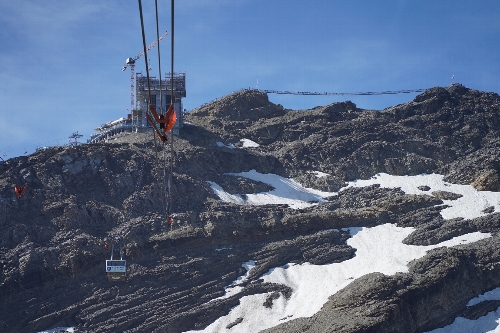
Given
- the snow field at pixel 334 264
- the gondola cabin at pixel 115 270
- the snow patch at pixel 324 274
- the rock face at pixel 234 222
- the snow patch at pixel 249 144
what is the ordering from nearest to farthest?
the rock face at pixel 234 222, the gondola cabin at pixel 115 270, the snow patch at pixel 324 274, the snow field at pixel 334 264, the snow patch at pixel 249 144

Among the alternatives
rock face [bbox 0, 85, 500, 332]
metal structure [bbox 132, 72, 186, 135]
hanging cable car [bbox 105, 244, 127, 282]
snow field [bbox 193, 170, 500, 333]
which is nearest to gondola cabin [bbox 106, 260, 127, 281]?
hanging cable car [bbox 105, 244, 127, 282]

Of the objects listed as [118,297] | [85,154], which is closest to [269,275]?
[118,297]

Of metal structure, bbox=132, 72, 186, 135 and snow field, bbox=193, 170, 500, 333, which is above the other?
metal structure, bbox=132, 72, 186, 135

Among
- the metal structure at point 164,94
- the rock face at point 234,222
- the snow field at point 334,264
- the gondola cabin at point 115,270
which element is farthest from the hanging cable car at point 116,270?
the metal structure at point 164,94

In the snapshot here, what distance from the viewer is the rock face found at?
7806 centimetres

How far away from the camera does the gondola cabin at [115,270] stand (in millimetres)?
78375

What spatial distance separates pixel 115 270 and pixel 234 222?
1762 cm

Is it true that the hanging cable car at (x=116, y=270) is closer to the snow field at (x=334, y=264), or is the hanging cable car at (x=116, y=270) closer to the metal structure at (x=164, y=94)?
the snow field at (x=334, y=264)

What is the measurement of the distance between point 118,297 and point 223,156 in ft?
114

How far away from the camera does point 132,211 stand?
91812mm

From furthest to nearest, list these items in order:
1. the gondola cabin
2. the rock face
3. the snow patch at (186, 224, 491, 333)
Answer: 1. the snow patch at (186, 224, 491, 333)
2. the gondola cabin
3. the rock face

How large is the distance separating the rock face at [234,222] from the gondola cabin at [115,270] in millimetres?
2952

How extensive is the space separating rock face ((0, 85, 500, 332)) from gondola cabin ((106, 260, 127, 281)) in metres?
2.95

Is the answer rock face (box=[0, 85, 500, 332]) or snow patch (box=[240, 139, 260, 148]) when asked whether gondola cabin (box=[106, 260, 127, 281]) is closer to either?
rock face (box=[0, 85, 500, 332])
